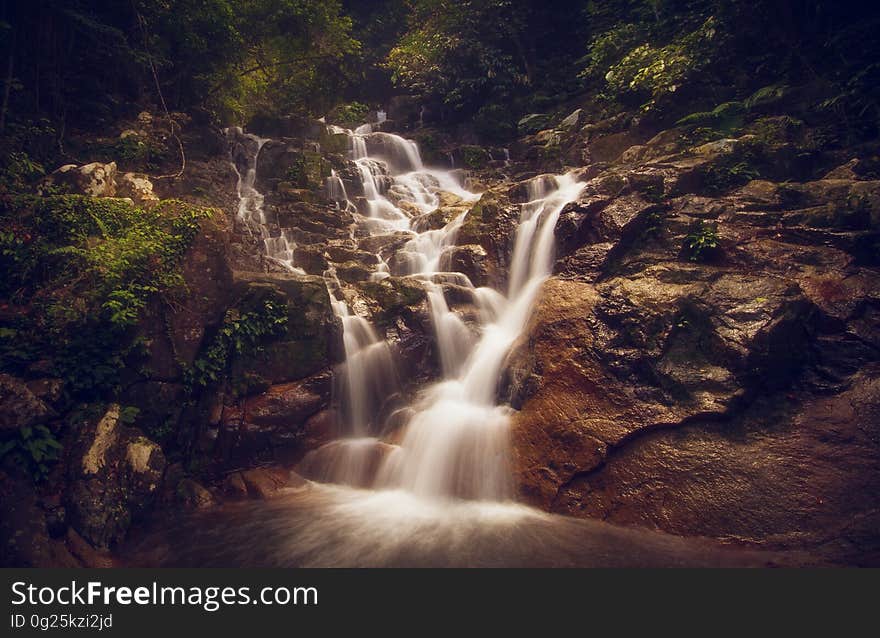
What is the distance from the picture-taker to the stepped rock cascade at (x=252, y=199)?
481 inches

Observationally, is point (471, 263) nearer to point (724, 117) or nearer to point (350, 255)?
point (350, 255)

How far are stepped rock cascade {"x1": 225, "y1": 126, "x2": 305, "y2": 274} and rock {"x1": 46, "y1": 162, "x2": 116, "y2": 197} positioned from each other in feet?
11.1

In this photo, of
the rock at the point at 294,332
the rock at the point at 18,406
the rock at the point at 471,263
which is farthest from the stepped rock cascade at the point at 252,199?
the rock at the point at 18,406

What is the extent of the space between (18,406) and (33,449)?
0.57 m

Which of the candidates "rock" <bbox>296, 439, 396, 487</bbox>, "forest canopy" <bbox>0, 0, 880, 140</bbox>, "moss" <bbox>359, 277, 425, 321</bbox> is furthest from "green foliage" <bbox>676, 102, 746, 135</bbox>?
"rock" <bbox>296, 439, 396, 487</bbox>

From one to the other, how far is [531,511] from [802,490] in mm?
3163

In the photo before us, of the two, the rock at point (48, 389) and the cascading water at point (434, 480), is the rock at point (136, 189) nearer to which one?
the cascading water at point (434, 480)

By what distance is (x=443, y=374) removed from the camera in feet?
30.3

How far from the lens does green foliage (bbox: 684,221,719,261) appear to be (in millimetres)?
A: 7742

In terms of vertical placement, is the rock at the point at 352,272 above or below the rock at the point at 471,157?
below

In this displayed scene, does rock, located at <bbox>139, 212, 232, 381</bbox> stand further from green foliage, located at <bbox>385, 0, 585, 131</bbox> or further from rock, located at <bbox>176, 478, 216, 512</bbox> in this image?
green foliage, located at <bbox>385, 0, 585, 131</bbox>

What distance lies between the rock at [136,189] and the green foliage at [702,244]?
10239 mm

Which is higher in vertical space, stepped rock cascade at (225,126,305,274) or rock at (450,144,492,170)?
rock at (450,144,492,170)

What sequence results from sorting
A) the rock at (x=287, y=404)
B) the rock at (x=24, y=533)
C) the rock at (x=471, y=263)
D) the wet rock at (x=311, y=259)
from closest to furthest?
the rock at (x=24, y=533) < the rock at (x=287, y=404) < the rock at (x=471, y=263) < the wet rock at (x=311, y=259)
